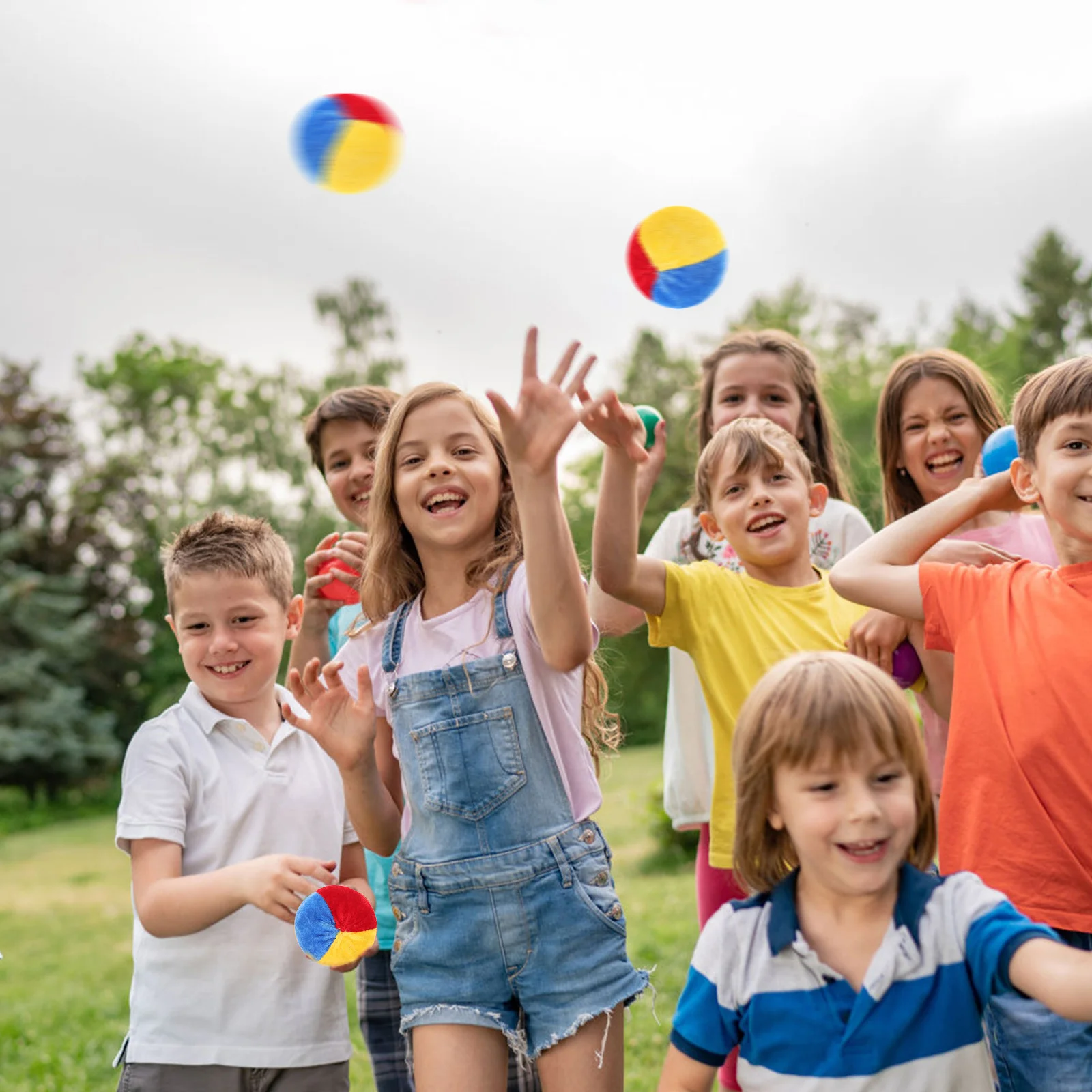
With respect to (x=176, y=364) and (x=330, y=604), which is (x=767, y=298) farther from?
(x=330, y=604)

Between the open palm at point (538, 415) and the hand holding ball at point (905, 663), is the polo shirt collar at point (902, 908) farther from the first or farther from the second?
the open palm at point (538, 415)

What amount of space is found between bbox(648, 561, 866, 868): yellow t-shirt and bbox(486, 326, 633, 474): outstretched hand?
73 cm

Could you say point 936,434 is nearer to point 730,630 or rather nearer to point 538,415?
point 730,630

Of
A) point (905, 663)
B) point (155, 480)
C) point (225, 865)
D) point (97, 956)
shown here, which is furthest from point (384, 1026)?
point (155, 480)

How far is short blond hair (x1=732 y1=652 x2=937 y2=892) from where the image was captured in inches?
76.7

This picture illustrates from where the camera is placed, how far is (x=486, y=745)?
2441 mm

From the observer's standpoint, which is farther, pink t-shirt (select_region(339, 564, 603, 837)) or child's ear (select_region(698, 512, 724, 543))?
child's ear (select_region(698, 512, 724, 543))

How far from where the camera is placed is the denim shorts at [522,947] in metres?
2.32

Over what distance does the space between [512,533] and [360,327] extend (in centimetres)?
2830

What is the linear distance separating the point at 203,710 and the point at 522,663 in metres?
0.91

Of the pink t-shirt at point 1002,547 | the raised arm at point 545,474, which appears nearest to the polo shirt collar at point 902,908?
the raised arm at point 545,474

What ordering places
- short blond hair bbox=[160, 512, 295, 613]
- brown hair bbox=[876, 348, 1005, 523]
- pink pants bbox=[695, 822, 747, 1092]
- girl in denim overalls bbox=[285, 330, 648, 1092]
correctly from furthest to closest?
brown hair bbox=[876, 348, 1005, 523], pink pants bbox=[695, 822, 747, 1092], short blond hair bbox=[160, 512, 295, 613], girl in denim overalls bbox=[285, 330, 648, 1092]

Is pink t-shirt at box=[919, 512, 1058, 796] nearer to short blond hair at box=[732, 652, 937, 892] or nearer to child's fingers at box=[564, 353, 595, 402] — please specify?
short blond hair at box=[732, 652, 937, 892]

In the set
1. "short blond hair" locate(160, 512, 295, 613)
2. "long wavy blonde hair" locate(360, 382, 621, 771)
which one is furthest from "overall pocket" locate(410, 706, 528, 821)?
"short blond hair" locate(160, 512, 295, 613)
